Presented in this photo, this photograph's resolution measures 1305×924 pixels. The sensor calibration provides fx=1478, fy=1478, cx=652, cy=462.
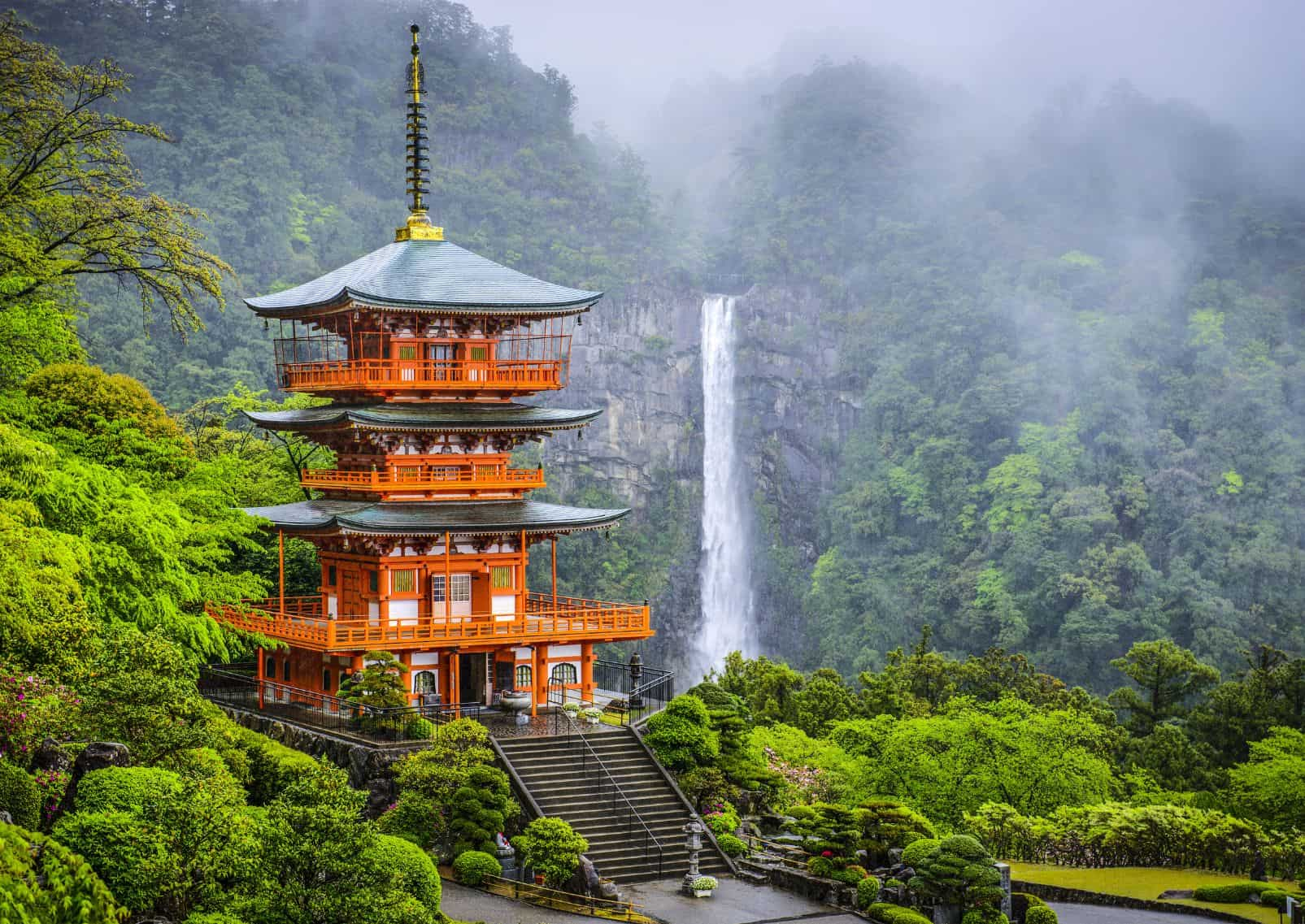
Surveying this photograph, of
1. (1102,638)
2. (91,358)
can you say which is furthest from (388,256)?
(1102,638)

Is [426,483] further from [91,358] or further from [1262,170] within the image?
[1262,170]

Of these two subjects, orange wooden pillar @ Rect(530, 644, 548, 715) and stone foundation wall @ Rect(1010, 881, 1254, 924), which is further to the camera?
orange wooden pillar @ Rect(530, 644, 548, 715)

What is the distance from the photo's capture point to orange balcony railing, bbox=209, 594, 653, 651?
29.9 m

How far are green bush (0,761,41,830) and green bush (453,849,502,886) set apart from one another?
8.23m

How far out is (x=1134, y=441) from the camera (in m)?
74.0

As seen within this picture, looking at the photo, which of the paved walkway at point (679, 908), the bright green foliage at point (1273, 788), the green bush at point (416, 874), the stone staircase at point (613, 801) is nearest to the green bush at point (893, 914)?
the paved walkway at point (679, 908)

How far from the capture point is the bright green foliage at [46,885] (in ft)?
45.8

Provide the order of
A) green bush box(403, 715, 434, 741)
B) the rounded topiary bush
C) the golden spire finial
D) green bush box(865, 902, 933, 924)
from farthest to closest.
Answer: the golden spire finial → green bush box(403, 715, 434, 741) → the rounded topiary bush → green bush box(865, 902, 933, 924)

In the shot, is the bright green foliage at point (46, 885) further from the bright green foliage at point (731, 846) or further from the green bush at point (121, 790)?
the bright green foliage at point (731, 846)

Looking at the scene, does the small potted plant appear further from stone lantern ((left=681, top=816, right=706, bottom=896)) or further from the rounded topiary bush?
the rounded topiary bush

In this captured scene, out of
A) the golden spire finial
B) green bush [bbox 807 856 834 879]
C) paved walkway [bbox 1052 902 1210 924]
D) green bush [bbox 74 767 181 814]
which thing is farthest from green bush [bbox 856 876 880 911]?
the golden spire finial

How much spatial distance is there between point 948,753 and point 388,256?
56.4ft

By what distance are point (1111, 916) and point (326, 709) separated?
16.0 meters

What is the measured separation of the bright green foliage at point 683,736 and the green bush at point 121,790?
41.0 feet
